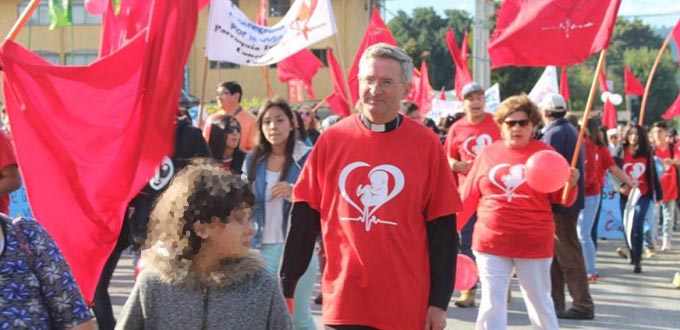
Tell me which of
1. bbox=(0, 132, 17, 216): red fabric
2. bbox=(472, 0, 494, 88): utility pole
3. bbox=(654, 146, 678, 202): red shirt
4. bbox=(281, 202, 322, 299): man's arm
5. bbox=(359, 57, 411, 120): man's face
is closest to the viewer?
bbox=(359, 57, 411, 120): man's face

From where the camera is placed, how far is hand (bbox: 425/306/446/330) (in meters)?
4.20

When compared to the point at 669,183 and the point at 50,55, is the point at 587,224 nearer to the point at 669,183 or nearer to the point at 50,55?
the point at 669,183

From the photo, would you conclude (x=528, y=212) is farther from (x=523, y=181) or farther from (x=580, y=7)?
(x=580, y=7)

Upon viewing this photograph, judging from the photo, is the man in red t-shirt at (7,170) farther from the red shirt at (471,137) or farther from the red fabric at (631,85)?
the red fabric at (631,85)

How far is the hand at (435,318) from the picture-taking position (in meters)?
4.20

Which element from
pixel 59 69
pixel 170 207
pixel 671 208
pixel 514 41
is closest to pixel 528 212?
pixel 514 41

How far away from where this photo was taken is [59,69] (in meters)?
5.52

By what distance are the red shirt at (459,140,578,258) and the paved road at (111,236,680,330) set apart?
1765 millimetres

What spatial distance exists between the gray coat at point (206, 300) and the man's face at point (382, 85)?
1.44m

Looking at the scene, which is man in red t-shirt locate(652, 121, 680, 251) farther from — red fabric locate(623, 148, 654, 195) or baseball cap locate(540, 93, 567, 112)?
baseball cap locate(540, 93, 567, 112)

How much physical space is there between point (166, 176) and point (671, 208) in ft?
34.9

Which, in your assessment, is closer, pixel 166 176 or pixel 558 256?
pixel 166 176

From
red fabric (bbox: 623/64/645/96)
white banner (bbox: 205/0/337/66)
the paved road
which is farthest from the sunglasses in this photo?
red fabric (bbox: 623/64/645/96)

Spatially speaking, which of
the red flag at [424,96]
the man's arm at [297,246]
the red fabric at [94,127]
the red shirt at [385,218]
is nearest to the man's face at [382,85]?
the red shirt at [385,218]
